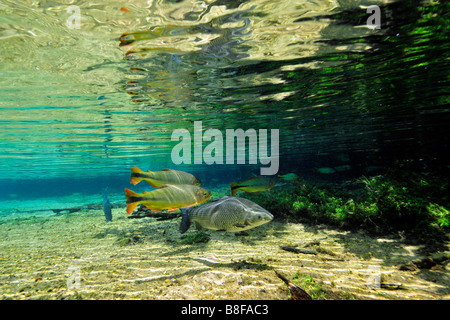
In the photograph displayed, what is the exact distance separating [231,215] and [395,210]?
6.44 meters

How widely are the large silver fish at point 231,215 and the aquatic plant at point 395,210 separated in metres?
5.41

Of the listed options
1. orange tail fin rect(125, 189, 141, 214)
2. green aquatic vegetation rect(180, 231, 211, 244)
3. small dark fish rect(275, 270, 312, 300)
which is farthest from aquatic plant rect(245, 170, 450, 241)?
orange tail fin rect(125, 189, 141, 214)

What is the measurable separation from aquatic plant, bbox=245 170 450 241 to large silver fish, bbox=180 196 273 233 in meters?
5.41

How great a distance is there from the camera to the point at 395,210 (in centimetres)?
667

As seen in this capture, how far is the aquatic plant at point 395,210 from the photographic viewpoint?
599cm

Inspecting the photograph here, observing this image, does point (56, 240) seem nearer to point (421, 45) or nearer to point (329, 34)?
point (329, 34)

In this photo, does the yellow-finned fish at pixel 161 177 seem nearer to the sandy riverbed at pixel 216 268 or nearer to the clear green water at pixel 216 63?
the sandy riverbed at pixel 216 268

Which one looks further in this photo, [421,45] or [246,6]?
[421,45]

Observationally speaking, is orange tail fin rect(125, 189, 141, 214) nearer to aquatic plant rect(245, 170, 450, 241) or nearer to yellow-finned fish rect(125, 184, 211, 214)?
yellow-finned fish rect(125, 184, 211, 214)

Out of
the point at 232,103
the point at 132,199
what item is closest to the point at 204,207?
the point at 132,199

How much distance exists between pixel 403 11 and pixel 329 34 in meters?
1.84

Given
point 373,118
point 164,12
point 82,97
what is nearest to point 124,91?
point 82,97

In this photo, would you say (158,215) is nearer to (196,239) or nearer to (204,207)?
(196,239)

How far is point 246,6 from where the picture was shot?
516cm
